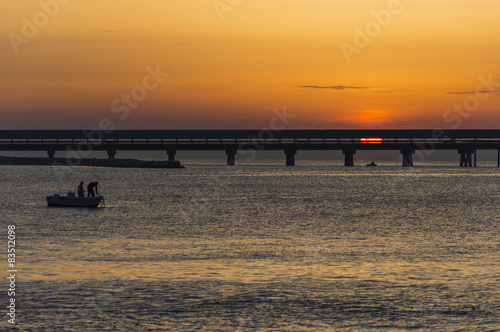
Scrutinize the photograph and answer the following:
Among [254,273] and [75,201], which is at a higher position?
[75,201]

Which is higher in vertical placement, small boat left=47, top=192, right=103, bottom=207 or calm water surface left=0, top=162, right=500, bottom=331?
small boat left=47, top=192, right=103, bottom=207

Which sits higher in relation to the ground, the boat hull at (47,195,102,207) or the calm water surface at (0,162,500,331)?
the boat hull at (47,195,102,207)

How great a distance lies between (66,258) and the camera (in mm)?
32781

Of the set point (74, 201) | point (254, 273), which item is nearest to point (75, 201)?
point (74, 201)

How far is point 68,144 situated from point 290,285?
168m

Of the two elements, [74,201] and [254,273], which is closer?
[254,273]

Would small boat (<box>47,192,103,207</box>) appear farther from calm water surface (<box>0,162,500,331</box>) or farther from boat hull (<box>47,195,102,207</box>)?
calm water surface (<box>0,162,500,331</box>)

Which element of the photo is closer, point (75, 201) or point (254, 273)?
point (254, 273)

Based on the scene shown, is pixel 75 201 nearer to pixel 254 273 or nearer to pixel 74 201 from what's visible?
pixel 74 201

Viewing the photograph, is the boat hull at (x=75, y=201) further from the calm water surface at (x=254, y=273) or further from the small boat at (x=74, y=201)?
the calm water surface at (x=254, y=273)

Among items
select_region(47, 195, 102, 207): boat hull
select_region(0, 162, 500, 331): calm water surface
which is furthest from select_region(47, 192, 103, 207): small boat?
select_region(0, 162, 500, 331): calm water surface

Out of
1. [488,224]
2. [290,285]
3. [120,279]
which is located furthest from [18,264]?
[488,224]

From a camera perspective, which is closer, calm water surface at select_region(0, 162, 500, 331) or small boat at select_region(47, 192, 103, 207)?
calm water surface at select_region(0, 162, 500, 331)

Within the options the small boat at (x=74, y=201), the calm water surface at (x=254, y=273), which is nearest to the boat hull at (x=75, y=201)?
the small boat at (x=74, y=201)
